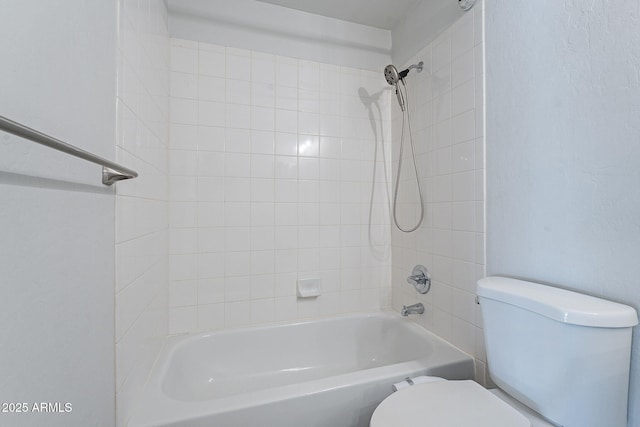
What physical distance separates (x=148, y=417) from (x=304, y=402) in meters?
0.51

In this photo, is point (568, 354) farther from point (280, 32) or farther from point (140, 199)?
point (280, 32)

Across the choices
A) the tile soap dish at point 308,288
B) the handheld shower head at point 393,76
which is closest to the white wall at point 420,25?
the handheld shower head at point 393,76

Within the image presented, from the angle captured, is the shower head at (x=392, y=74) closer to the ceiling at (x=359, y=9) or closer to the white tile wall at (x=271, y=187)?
the white tile wall at (x=271, y=187)

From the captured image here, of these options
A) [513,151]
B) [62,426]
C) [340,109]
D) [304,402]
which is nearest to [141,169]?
[62,426]

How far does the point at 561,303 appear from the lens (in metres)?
0.71

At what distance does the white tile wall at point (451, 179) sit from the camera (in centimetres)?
116

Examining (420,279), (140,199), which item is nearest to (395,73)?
(420,279)

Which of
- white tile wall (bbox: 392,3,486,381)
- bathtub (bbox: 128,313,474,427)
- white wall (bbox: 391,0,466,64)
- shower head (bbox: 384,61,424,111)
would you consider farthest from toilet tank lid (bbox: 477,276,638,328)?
white wall (bbox: 391,0,466,64)

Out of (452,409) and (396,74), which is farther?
(396,74)

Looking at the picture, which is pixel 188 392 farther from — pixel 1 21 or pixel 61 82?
pixel 1 21

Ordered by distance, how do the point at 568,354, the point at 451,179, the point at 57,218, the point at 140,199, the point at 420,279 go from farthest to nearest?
the point at 420,279 < the point at 451,179 < the point at 140,199 < the point at 568,354 < the point at 57,218

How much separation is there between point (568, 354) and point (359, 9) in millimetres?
1950

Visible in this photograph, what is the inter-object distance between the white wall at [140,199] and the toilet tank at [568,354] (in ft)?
3.96

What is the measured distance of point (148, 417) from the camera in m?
0.84
